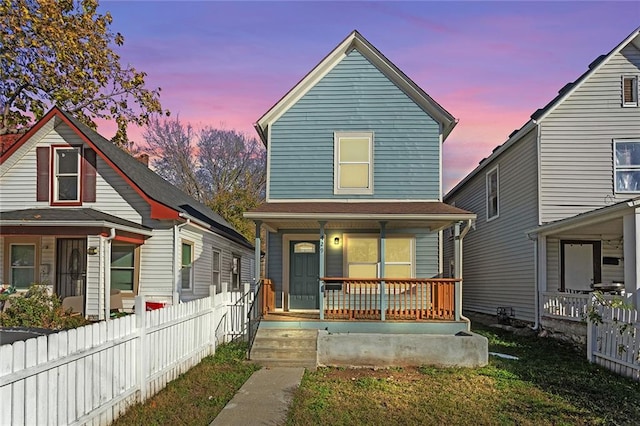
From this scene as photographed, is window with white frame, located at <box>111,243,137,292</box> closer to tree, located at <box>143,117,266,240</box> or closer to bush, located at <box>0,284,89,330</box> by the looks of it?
bush, located at <box>0,284,89,330</box>

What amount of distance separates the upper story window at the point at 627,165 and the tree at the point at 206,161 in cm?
2970

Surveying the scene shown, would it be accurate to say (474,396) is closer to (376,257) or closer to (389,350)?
(389,350)

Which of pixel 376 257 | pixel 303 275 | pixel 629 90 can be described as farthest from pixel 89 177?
pixel 629 90

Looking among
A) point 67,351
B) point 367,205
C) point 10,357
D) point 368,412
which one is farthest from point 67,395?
point 367,205

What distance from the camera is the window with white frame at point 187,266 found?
1694cm

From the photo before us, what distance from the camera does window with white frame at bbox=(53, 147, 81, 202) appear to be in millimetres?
15977

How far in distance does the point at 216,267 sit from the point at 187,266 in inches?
136

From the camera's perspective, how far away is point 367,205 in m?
14.4

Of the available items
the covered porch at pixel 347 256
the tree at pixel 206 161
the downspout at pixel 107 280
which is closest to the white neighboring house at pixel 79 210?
the downspout at pixel 107 280

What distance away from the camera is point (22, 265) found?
15750 millimetres

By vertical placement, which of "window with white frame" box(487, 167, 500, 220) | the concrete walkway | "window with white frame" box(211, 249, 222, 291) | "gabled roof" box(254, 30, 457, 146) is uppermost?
"gabled roof" box(254, 30, 457, 146)

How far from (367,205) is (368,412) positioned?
7436 mm

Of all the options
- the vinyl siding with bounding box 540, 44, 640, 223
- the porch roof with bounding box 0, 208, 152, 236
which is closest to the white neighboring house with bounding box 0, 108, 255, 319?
the porch roof with bounding box 0, 208, 152, 236

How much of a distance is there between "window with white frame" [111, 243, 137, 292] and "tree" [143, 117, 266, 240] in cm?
2630
